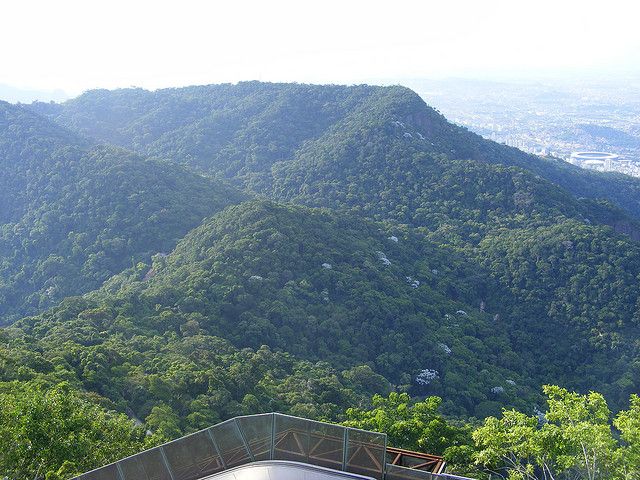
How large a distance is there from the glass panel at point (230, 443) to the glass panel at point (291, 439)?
51 cm

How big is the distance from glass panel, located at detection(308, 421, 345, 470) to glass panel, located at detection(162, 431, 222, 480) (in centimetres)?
146

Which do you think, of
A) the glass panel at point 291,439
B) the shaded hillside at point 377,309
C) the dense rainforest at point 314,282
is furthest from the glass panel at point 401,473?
the shaded hillside at point 377,309

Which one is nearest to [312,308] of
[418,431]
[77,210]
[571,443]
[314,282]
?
[314,282]

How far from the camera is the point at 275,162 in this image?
69.6 m

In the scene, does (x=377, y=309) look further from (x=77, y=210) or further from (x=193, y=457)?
(x=77, y=210)

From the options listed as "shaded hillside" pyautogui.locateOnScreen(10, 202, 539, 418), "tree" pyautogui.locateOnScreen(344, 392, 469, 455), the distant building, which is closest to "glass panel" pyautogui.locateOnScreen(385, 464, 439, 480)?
"tree" pyautogui.locateOnScreen(344, 392, 469, 455)

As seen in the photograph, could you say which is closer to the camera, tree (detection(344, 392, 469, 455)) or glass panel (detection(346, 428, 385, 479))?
glass panel (detection(346, 428, 385, 479))

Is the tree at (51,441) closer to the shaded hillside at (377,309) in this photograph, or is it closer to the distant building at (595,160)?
the shaded hillside at (377,309)

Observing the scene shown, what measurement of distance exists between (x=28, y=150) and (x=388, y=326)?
40.6 metres

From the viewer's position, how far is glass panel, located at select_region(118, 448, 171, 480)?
889cm

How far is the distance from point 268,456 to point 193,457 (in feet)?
3.72

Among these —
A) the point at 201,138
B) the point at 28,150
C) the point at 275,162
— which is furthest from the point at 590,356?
the point at 201,138

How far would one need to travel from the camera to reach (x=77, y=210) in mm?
49125

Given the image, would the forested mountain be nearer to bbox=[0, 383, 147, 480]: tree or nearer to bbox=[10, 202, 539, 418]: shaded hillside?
bbox=[10, 202, 539, 418]: shaded hillside
